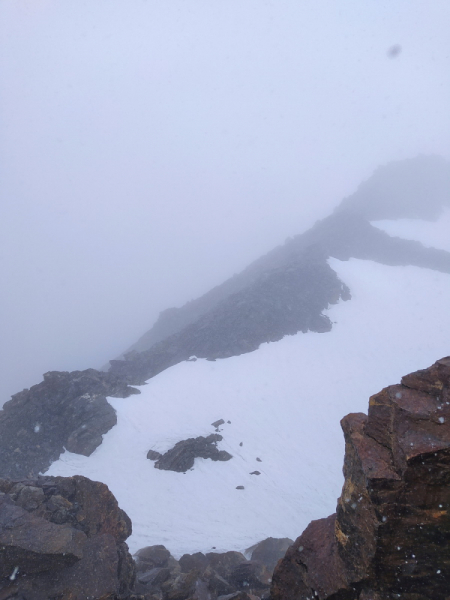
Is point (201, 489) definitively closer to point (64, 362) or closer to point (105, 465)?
point (105, 465)

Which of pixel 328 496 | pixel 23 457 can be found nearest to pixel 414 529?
pixel 328 496

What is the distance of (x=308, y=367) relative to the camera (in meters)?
31.7

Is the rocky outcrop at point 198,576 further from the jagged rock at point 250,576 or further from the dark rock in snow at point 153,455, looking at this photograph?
the dark rock in snow at point 153,455

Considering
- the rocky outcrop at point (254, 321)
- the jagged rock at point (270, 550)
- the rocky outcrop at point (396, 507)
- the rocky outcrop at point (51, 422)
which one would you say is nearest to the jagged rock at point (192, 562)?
the jagged rock at point (270, 550)

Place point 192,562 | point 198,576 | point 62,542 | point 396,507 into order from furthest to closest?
point 192,562 < point 198,576 < point 62,542 < point 396,507

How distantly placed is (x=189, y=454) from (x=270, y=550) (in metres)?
8.21

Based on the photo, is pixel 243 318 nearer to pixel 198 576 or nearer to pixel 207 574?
pixel 207 574

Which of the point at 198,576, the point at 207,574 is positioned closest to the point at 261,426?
the point at 207,574

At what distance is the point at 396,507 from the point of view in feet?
17.3

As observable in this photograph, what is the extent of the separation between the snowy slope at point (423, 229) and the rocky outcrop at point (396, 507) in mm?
64920

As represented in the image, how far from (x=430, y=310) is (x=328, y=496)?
3234cm

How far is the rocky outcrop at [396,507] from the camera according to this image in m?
5.09

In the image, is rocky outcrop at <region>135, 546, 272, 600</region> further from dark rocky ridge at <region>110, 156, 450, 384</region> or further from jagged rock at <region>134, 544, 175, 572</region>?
dark rocky ridge at <region>110, 156, 450, 384</region>

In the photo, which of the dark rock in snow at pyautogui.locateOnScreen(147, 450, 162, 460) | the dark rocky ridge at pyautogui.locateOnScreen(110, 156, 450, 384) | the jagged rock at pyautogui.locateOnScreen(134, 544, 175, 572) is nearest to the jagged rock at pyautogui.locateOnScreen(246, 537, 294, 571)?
the jagged rock at pyautogui.locateOnScreen(134, 544, 175, 572)
